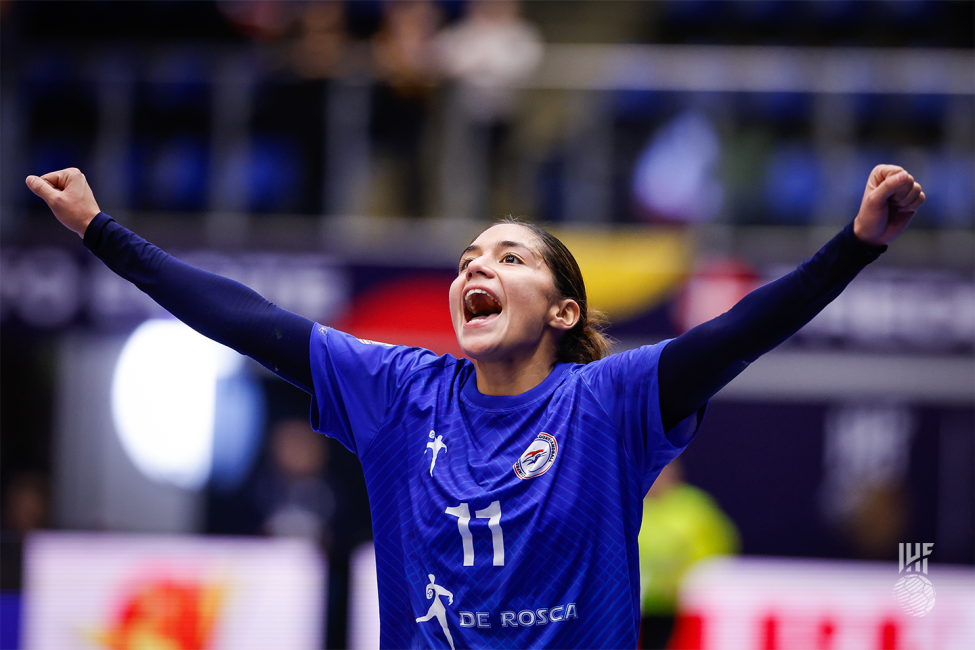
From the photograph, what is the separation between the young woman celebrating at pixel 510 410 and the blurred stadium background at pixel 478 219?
5305 millimetres

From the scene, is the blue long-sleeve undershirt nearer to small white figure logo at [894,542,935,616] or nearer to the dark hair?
the dark hair

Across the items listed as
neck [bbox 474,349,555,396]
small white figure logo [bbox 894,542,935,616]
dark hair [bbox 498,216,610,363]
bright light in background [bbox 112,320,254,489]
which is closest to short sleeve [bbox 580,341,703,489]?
neck [bbox 474,349,555,396]

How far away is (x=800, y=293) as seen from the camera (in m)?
2.29

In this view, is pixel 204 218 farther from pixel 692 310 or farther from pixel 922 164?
pixel 922 164

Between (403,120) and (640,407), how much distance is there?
661 cm

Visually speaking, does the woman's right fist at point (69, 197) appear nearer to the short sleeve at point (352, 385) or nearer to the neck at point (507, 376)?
the short sleeve at point (352, 385)

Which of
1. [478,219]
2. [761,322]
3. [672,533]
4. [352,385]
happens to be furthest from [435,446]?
[478,219]

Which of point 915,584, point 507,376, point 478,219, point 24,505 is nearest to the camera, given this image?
point 507,376

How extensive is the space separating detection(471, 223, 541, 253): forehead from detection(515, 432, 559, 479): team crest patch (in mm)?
599

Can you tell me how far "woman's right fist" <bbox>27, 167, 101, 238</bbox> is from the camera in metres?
2.92

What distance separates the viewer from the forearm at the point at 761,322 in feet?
7.52

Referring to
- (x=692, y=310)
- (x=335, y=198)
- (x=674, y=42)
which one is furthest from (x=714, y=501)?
(x=674, y=42)

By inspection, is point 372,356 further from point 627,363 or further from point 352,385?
point 627,363

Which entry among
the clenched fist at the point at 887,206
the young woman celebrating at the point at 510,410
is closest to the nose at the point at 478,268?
the young woman celebrating at the point at 510,410
